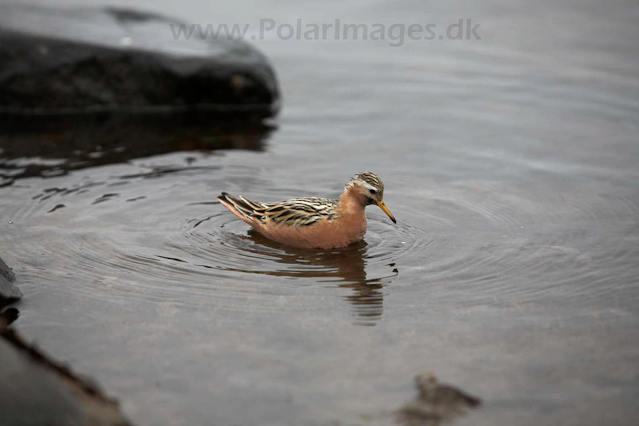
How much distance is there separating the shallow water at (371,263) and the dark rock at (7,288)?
0.43ft

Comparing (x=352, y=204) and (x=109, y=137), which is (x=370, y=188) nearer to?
(x=352, y=204)

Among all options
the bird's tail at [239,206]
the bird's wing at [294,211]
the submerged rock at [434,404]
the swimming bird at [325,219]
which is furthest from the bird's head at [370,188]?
the submerged rock at [434,404]

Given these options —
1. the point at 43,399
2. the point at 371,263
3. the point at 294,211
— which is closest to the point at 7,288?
the point at 43,399

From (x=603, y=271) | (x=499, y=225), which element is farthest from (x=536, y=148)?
(x=603, y=271)

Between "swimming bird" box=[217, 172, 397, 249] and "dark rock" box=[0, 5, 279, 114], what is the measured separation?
5258 mm

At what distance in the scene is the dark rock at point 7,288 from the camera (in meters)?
7.48

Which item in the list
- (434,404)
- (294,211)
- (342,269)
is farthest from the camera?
(294,211)

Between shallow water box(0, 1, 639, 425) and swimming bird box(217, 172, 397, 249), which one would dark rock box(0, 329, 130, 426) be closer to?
shallow water box(0, 1, 639, 425)

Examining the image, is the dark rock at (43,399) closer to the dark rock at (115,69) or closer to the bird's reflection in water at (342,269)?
the bird's reflection in water at (342,269)

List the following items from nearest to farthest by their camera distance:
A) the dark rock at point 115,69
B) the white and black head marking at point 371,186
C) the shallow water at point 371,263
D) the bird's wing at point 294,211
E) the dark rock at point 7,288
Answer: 1. the shallow water at point 371,263
2. the dark rock at point 7,288
3. the white and black head marking at point 371,186
4. the bird's wing at point 294,211
5. the dark rock at point 115,69

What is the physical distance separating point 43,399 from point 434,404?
2862mm

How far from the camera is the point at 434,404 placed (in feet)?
19.7

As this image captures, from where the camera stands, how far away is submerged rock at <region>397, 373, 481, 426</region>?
19.2ft

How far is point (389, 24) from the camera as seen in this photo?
59.3 ft
